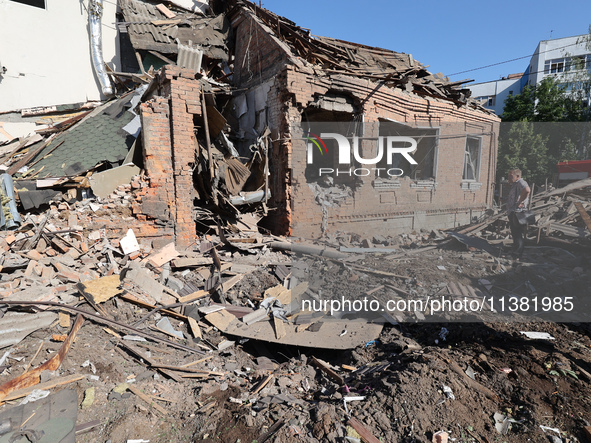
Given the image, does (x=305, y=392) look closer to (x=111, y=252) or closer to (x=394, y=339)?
(x=394, y=339)

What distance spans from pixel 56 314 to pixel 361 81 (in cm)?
877

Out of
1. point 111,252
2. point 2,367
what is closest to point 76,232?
point 111,252

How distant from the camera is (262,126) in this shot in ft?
30.7

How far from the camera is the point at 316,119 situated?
10.0 metres

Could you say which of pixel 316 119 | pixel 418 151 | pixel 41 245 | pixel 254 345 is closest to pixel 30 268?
pixel 41 245

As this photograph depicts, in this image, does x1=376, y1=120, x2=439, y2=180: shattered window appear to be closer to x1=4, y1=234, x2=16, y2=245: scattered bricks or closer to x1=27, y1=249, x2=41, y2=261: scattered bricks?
x1=27, y1=249, x2=41, y2=261: scattered bricks

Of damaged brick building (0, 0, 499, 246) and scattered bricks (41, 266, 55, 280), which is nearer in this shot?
scattered bricks (41, 266, 55, 280)

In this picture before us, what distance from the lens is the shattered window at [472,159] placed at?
43.2ft

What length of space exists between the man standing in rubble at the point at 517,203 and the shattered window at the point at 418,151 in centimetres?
380

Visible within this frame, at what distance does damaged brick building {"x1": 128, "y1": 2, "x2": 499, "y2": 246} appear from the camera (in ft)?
21.9

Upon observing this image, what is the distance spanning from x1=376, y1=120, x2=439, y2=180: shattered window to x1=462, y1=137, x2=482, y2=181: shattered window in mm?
2086

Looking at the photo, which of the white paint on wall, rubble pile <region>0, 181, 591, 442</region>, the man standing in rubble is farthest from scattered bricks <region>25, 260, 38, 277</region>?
the white paint on wall

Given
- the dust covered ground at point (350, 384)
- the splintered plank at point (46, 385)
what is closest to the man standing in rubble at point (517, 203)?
the dust covered ground at point (350, 384)

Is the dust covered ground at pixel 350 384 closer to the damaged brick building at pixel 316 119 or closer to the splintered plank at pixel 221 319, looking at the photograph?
the splintered plank at pixel 221 319
